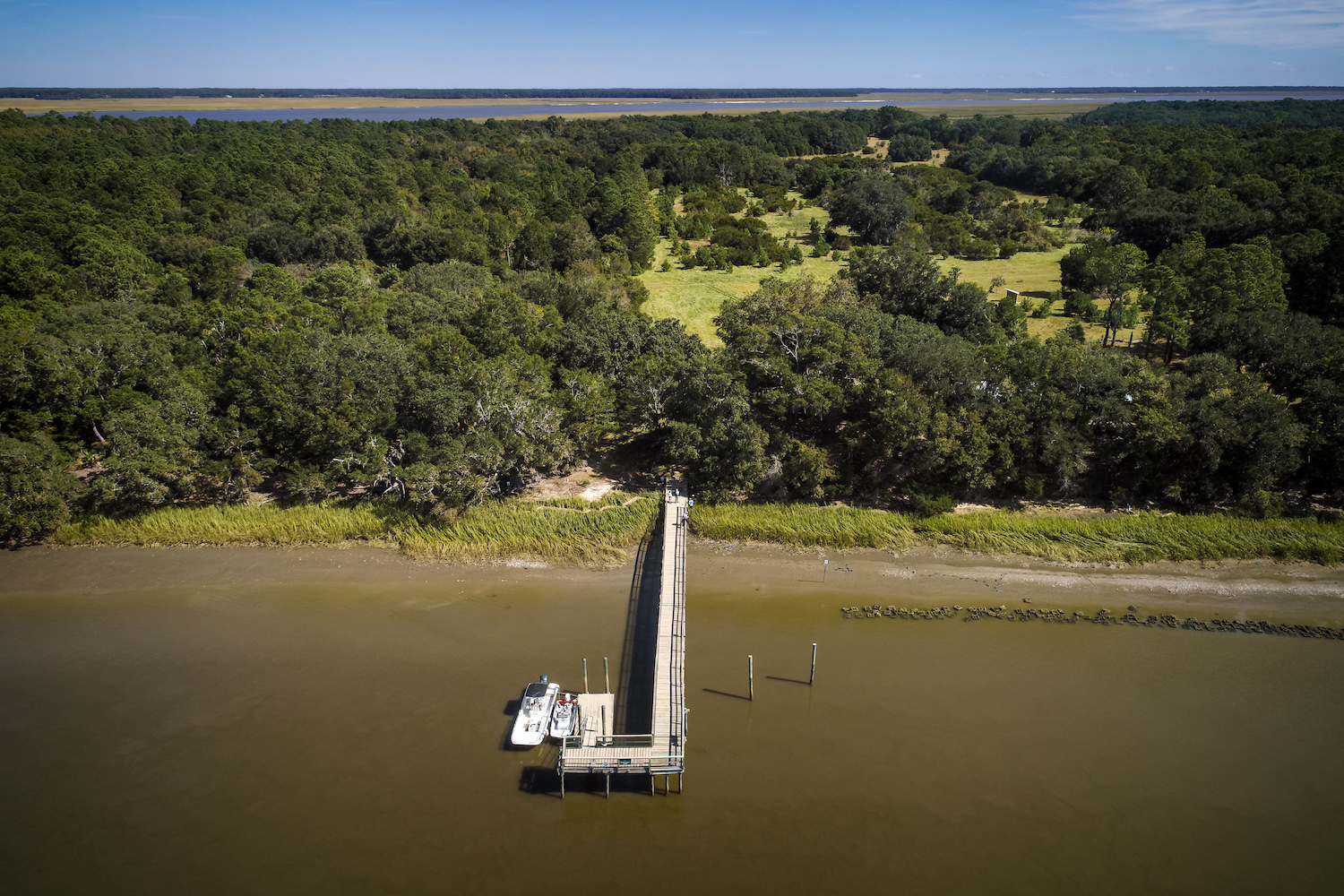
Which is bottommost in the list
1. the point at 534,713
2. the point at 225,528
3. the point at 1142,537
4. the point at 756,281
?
the point at 534,713

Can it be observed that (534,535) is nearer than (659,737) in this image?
No

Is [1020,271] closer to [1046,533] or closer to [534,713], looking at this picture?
[1046,533]

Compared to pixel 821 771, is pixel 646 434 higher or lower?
higher

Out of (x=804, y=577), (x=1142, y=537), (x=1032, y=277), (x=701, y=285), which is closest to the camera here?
(x=804, y=577)

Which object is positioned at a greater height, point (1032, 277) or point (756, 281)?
point (1032, 277)

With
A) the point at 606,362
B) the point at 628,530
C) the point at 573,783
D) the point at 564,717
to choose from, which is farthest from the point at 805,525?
the point at 573,783

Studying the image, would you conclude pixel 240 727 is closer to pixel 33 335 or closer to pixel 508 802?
pixel 508 802

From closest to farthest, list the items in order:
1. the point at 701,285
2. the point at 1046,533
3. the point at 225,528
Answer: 1. the point at 1046,533
2. the point at 225,528
3. the point at 701,285

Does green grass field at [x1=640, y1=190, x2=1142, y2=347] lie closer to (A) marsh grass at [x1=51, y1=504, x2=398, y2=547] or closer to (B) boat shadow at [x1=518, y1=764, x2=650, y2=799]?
(A) marsh grass at [x1=51, y1=504, x2=398, y2=547]

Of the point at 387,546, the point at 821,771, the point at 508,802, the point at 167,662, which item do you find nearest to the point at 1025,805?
the point at 821,771
